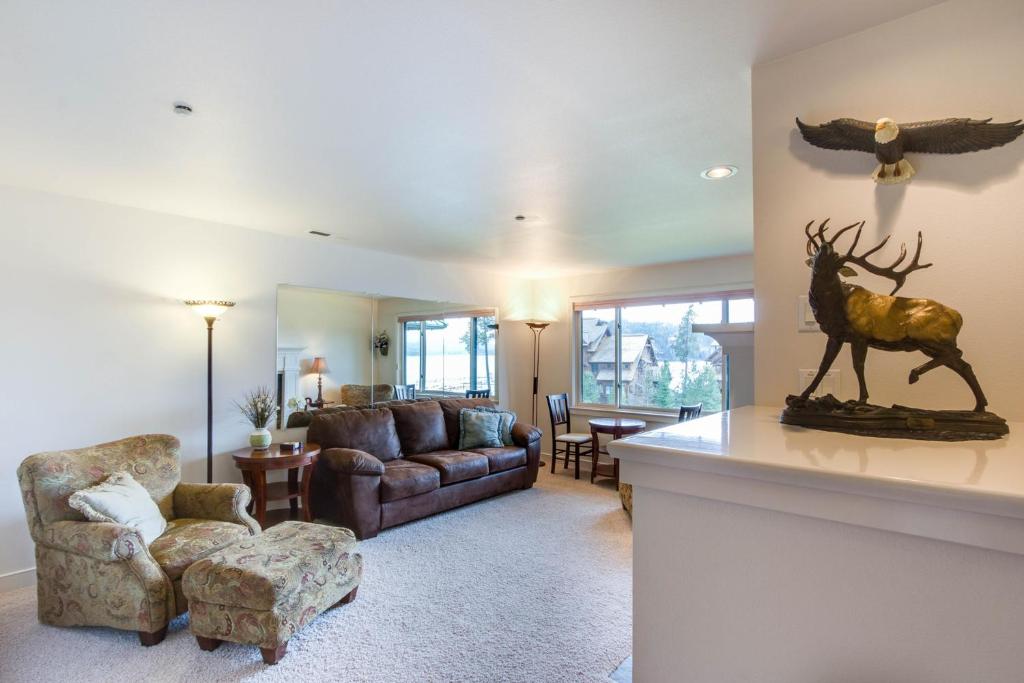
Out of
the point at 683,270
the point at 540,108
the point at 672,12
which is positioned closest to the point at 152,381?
the point at 540,108

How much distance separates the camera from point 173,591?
2385 millimetres

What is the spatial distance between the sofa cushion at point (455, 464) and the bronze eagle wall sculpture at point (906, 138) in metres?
3.60

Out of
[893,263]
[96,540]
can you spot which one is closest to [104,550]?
[96,540]

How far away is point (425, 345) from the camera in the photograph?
214 inches

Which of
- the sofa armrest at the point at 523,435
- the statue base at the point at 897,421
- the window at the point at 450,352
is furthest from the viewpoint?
the window at the point at 450,352

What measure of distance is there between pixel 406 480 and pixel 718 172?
310 centimetres

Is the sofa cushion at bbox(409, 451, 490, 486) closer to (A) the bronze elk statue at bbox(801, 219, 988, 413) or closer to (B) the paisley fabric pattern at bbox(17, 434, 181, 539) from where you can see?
(B) the paisley fabric pattern at bbox(17, 434, 181, 539)

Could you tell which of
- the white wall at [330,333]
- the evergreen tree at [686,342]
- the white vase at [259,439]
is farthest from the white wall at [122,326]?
the evergreen tree at [686,342]

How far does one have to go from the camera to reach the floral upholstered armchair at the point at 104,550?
2.29m

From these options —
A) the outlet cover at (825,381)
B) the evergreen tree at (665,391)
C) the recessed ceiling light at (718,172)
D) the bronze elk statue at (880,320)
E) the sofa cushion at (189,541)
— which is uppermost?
the recessed ceiling light at (718,172)

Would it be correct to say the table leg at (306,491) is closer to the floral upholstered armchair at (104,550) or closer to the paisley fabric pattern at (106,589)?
the floral upholstered armchair at (104,550)

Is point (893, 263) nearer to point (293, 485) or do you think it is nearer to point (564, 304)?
point (293, 485)

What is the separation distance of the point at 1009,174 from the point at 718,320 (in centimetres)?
399

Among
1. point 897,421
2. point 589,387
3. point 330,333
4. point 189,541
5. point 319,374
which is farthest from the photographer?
point 589,387
